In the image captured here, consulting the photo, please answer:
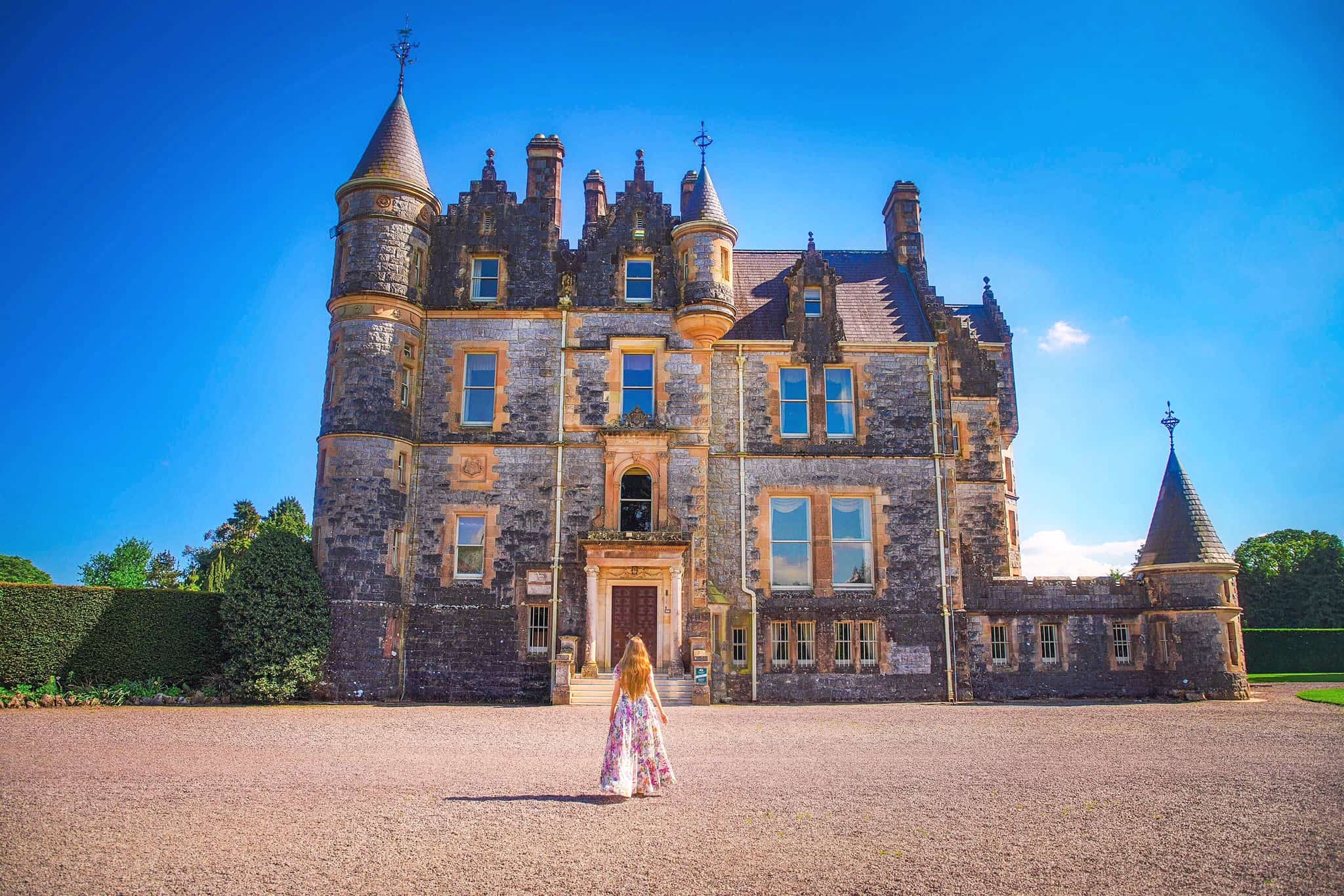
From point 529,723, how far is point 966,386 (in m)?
19.3

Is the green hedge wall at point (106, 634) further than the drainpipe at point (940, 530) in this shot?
No

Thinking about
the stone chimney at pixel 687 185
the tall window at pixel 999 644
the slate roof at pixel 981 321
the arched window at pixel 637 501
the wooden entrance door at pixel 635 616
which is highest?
the stone chimney at pixel 687 185

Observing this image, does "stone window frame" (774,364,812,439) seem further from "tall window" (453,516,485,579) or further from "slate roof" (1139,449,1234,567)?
"slate roof" (1139,449,1234,567)

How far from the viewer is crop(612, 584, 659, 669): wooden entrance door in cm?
2406

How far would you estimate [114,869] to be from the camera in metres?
Answer: 6.96

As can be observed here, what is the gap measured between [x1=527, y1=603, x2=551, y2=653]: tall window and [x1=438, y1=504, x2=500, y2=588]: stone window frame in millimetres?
1435

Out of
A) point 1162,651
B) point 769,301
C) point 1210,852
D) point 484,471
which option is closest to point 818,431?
point 769,301

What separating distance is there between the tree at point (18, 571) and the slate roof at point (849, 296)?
149 feet

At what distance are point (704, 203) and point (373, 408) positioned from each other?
1136 cm

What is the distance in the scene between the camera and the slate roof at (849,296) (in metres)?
27.1

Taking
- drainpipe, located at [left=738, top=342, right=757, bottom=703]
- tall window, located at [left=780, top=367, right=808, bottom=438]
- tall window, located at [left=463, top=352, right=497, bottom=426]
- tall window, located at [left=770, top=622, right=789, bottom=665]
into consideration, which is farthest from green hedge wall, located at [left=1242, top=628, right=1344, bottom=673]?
tall window, located at [left=463, top=352, right=497, bottom=426]

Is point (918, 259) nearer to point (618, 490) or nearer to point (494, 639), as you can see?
point (618, 490)

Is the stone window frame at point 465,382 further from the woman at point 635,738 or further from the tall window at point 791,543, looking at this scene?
the woman at point 635,738

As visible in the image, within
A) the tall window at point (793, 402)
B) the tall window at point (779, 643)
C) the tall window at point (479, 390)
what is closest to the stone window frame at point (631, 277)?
the tall window at point (479, 390)
